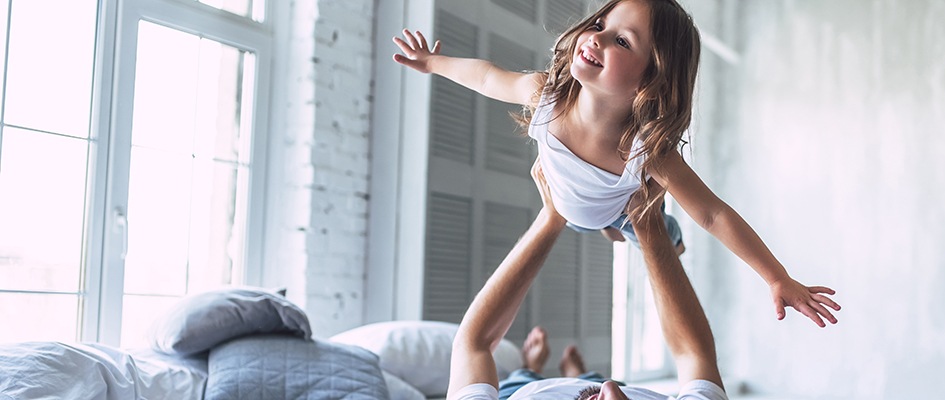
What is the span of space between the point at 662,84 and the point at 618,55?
0.09 m

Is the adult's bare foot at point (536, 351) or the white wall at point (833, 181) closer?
the adult's bare foot at point (536, 351)

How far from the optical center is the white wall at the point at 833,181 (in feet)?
11.3

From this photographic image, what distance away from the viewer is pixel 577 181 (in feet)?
5.34

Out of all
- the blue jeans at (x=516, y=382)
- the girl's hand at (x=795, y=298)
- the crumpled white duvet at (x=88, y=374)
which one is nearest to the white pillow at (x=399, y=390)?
the blue jeans at (x=516, y=382)

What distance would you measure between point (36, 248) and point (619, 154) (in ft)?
5.93

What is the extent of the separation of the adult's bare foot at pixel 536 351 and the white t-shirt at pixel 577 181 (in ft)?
4.82

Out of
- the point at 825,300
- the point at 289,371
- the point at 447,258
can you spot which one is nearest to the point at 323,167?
the point at 447,258

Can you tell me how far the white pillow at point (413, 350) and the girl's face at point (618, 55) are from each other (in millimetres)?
1345

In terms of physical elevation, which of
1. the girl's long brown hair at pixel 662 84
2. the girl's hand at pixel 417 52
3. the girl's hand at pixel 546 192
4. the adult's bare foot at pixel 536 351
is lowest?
the adult's bare foot at pixel 536 351

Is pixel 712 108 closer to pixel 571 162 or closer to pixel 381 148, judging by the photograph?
pixel 381 148

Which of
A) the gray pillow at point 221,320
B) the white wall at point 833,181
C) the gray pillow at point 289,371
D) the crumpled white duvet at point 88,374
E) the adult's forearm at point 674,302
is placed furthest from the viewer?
the white wall at point 833,181

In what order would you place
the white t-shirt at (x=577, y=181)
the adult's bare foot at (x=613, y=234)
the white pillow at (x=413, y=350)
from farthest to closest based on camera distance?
the white pillow at (x=413, y=350), the adult's bare foot at (x=613, y=234), the white t-shirt at (x=577, y=181)

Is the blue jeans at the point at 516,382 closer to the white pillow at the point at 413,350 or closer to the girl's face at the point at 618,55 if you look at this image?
the white pillow at the point at 413,350

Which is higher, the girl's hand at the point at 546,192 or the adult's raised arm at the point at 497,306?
the girl's hand at the point at 546,192
